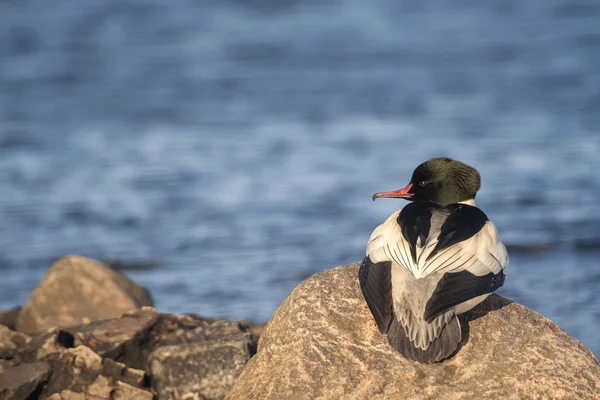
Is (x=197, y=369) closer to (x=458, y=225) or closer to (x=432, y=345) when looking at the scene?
(x=432, y=345)

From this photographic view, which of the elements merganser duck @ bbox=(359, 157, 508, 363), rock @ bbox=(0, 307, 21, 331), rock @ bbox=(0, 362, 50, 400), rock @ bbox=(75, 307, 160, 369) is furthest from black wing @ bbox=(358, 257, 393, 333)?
rock @ bbox=(0, 307, 21, 331)

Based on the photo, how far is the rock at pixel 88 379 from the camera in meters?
5.45

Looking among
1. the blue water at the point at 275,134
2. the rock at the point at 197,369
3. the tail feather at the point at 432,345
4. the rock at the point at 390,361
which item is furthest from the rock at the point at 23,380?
the blue water at the point at 275,134

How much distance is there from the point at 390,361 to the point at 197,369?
4.51ft

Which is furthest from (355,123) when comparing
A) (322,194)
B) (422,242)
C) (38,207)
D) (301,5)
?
(422,242)

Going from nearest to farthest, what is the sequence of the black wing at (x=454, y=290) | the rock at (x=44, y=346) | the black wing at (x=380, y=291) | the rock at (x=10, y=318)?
the black wing at (x=454, y=290), the black wing at (x=380, y=291), the rock at (x=44, y=346), the rock at (x=10, y=318)

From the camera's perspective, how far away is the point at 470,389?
4.48 meters

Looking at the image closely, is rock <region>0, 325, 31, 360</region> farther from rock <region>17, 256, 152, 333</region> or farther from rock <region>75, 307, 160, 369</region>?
rock <region>17, 256, 152, 333</region>

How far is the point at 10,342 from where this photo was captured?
231 inches

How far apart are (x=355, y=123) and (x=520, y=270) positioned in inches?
177

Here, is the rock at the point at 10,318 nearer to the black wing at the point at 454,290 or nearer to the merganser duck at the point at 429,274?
the merganser duck at the point at 429,274

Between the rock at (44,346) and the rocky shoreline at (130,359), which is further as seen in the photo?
the rock at (44,346)

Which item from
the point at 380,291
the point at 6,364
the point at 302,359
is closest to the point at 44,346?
the point at 6,364

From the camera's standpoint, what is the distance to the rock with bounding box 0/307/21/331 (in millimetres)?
7432
